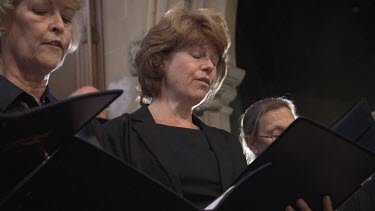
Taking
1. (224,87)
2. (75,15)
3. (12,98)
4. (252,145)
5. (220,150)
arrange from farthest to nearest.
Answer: (224,87) < (252,145) < (220,150) < (75,15) < (12,98)

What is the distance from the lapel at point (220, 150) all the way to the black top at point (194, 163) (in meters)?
0.01

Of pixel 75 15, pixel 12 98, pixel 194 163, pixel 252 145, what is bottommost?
pixel 252 145

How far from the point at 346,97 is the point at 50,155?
4.61 metres

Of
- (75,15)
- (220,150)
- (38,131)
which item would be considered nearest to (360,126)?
(220,150)

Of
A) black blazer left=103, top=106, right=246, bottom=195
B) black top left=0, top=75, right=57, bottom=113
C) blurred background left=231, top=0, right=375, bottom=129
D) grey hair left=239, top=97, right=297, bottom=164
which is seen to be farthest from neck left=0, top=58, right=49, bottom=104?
blurred background left=231, top=0, right=375, bottom=129

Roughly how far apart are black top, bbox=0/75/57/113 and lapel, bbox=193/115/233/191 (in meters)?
0.54

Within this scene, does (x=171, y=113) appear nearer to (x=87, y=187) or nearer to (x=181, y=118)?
(x=181, y=118)

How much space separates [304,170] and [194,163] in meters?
0.36

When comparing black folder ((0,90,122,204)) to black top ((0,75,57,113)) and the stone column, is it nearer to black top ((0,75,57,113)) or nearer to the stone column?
black top ((0,75,57,113))

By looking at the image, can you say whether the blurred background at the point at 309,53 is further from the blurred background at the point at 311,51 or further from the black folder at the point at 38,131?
the black folder at the point at 38,131

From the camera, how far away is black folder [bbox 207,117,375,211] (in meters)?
1.45

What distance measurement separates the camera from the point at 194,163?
183 centimetres

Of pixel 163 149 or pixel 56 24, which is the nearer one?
pixel 56 24

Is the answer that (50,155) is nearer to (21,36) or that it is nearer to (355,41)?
(21,36)
